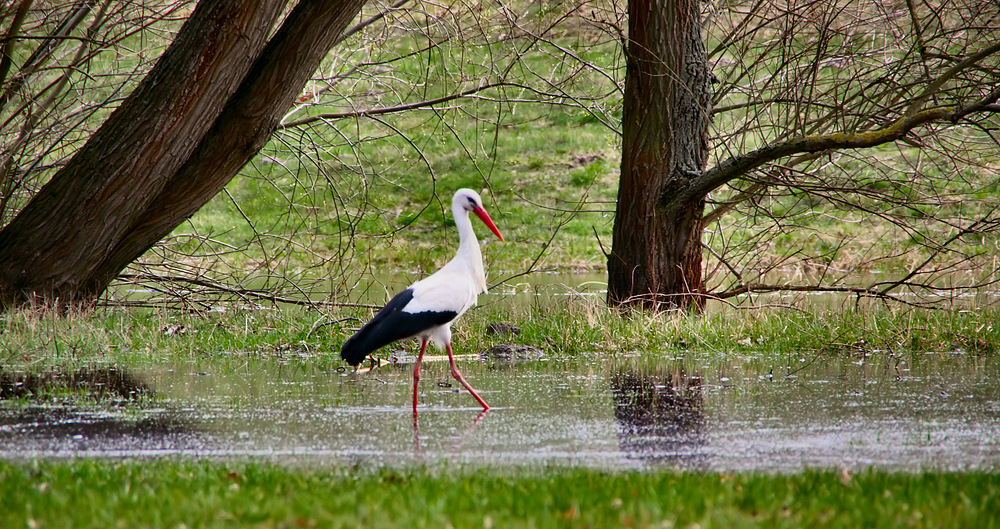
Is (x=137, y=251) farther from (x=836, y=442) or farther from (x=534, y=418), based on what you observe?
(x=836, y=442)

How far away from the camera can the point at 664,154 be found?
12.8m

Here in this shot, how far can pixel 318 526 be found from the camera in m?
3.98

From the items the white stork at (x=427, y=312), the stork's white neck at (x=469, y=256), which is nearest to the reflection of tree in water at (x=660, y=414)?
the white stork at (x=427, y=312)

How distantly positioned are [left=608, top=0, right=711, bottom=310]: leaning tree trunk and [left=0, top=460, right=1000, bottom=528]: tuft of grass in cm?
783

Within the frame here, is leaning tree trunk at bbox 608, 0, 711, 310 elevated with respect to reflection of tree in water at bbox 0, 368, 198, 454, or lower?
elevated

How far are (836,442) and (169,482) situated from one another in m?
4.09

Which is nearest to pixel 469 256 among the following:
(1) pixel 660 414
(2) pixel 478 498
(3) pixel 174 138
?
(1) pixel 660 414

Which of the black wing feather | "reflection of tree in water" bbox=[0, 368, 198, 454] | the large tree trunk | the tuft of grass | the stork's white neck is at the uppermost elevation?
the large tree trunk

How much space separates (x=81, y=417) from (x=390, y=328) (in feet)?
8.10

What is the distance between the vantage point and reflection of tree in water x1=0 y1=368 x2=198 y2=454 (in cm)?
621

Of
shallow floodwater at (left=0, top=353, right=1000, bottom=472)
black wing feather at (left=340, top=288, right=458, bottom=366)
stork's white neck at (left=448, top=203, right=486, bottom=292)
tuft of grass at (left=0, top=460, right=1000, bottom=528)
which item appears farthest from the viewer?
stork's white neck at (left=448, top=203, right=486, bottom=292)

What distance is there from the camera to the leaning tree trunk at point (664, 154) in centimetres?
1280

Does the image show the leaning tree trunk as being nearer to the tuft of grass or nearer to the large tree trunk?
the large tree trunk

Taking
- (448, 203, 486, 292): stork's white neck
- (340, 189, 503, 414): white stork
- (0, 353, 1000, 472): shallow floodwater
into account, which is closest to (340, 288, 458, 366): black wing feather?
(340, 189, 503, 414): white stork
